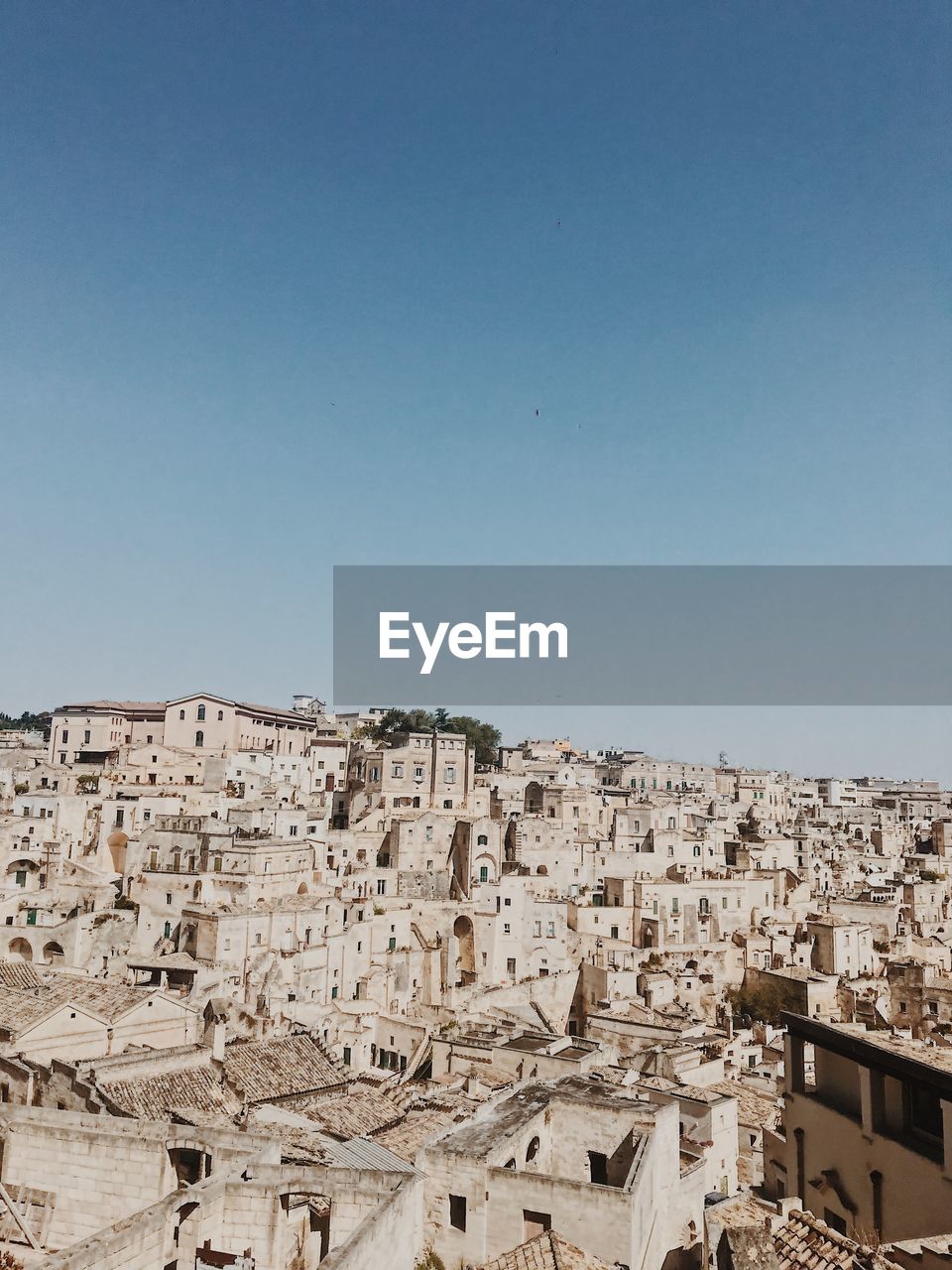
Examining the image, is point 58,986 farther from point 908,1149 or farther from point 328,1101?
point 908,1149

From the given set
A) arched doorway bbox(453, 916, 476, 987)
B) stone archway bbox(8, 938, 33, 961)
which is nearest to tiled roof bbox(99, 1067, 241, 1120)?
stone archway bbox(8, 938, 33, 961)

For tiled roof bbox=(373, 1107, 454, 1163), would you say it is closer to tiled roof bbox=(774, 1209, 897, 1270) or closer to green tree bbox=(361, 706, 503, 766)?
tiled roof bbox=(774, 1209, 897, 1270)

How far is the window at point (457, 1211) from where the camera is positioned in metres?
13.5

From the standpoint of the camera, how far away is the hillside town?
36.3 ft

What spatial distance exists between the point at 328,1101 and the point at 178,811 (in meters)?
30.6

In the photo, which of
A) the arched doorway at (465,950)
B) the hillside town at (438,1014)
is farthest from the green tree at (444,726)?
the arched doorway at (465,950)

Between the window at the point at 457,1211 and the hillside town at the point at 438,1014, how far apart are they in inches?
1.6

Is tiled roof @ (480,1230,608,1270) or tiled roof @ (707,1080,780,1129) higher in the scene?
tiled roof @ (480,1230,608,1270)

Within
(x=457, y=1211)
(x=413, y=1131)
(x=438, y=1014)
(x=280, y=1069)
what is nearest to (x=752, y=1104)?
(x=438, y=1014)

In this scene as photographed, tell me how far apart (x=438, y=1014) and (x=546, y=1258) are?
81.9 ft

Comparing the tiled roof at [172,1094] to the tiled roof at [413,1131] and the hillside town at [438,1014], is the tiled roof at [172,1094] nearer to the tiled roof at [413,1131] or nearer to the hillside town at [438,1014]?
the hillside town at [438,1014]

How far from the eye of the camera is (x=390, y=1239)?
1013 cm

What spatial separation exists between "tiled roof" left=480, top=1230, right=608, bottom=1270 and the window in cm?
99

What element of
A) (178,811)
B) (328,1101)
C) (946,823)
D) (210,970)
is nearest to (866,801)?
(946,823)
